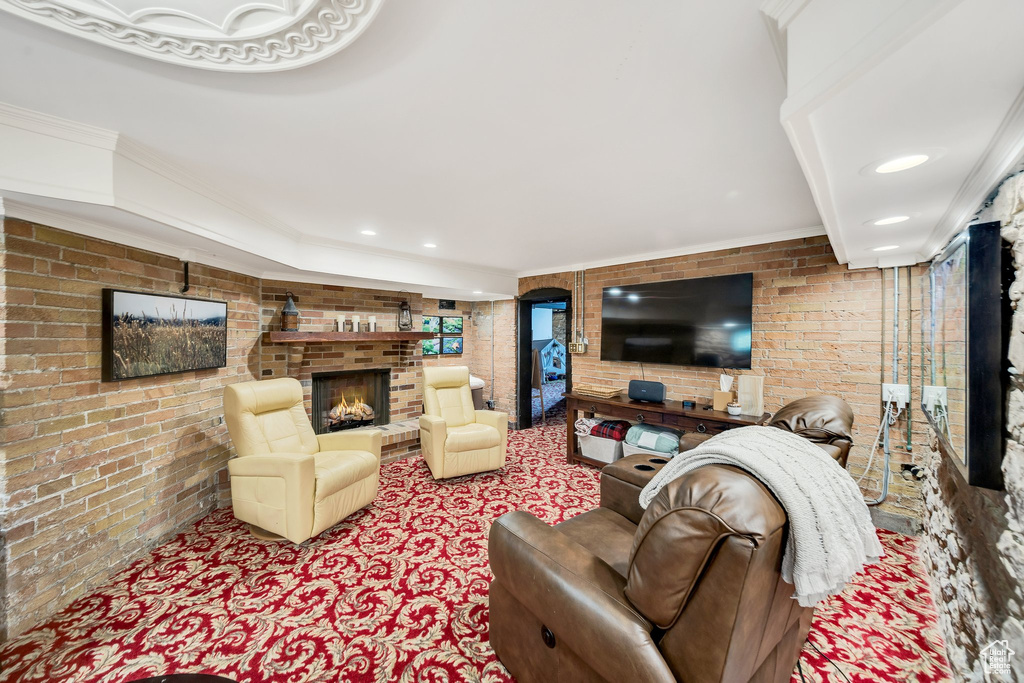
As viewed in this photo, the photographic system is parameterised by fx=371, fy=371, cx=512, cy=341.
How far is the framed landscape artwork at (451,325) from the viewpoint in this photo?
5.72 metres

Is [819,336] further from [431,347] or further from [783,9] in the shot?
[431,347]

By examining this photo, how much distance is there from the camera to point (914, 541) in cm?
260

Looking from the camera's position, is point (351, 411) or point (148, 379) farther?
point (351, 411)

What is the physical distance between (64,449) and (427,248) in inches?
111

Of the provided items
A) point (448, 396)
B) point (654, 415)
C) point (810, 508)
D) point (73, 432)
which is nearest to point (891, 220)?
point (810, 508)

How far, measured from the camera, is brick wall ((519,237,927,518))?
2766 mm

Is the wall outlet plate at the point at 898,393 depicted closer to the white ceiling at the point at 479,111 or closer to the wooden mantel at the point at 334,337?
the white ceiling at the point at 479,111

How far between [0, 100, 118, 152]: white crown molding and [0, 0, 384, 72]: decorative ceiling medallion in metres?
0.78

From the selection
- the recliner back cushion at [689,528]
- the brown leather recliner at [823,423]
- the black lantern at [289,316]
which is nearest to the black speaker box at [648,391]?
the brown leather recliner at [823,423]

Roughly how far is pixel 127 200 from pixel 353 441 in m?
2.13

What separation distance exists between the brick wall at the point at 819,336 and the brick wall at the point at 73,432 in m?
4.33

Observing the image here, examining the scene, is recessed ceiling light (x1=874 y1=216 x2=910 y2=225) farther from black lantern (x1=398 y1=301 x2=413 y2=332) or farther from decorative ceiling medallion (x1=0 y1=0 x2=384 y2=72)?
black lantern (x1=398 y1=301 x2=413 y2=332)

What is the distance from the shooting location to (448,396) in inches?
160
